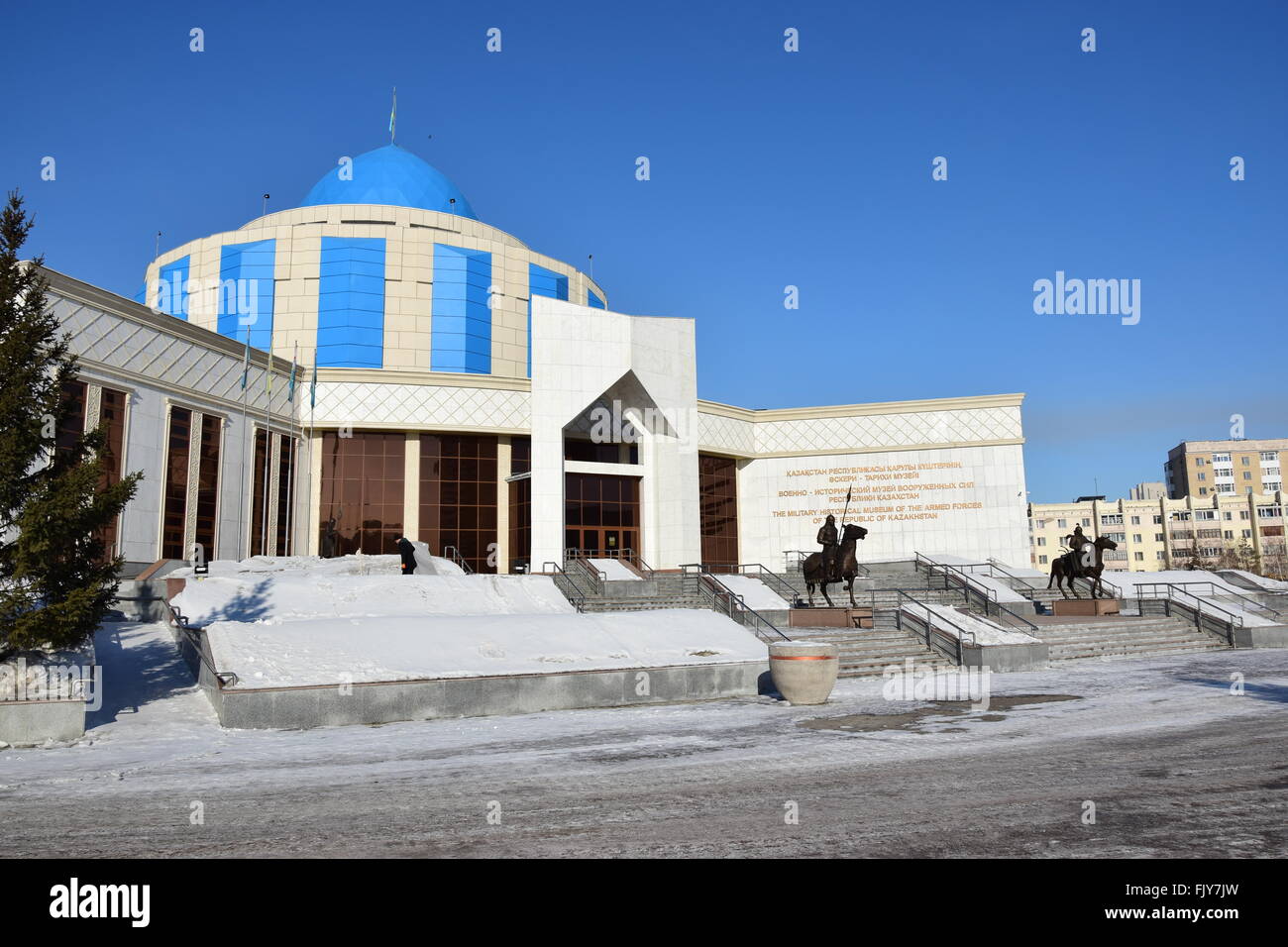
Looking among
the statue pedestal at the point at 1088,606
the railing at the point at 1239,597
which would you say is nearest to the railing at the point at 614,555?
the statue pedestal at the point at 1088,606

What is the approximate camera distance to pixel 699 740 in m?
12.1

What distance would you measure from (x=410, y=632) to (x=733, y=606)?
10.7 meters

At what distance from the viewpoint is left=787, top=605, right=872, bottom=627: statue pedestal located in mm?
24859

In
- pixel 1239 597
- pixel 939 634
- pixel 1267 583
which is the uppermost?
pixel 1267 583

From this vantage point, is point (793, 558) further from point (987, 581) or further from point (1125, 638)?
point (1125, 638)

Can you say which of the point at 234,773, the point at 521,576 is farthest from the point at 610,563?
the point at 234,773

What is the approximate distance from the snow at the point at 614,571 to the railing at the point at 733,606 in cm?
249

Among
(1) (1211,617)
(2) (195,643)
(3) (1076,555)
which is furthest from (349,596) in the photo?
(1) (1211,617)

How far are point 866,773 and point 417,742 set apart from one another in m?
6.51

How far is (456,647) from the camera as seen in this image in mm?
17641

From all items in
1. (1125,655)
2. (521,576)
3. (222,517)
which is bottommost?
(1125,655)

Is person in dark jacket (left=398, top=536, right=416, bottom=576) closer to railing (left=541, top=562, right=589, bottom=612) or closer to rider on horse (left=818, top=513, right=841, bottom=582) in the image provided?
railing (left=541, top=562, right=589, bottom=612)

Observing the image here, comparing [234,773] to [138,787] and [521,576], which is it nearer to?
[138,787]
